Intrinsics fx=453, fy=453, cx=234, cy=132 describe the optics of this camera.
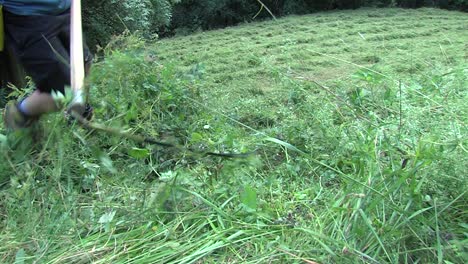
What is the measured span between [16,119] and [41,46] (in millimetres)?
362

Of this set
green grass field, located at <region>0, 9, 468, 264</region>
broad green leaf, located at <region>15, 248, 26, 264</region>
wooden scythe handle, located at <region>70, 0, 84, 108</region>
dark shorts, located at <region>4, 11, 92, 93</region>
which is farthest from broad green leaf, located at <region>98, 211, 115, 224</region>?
dark shorts, located at <region>4, 11, 92, 93</region>

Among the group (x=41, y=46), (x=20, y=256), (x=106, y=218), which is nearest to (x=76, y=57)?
(x=41, y=46)

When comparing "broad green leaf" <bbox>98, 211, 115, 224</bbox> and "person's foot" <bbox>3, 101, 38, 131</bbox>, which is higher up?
"person's foot" <bbox>3, 101, 38, 131</bbox>

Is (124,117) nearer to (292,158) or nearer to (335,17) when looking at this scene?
(292,158)

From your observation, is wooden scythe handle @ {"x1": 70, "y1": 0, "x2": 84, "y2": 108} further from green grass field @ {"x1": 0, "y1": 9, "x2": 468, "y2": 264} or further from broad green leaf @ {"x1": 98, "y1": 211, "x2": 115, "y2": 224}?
broad green leaf @ {"x1": 98, "y1": 211, "x2": 115, "y2": 224}

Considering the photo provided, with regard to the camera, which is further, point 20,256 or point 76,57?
point 76,57

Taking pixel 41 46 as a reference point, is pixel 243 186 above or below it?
below

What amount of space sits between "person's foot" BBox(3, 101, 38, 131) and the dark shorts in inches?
6.3

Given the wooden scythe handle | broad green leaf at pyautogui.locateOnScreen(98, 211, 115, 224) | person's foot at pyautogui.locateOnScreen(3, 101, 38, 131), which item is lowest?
broad green leaf at pyautogui.locateOnScreen(98, 211, 115, 224)

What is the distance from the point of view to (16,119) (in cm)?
213

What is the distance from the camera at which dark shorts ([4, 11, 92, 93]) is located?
82.9 inches

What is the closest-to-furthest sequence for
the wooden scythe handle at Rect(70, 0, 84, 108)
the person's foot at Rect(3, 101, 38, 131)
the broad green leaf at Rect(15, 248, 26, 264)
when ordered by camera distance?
the broad green leaf at Rect(15, 248, 26, 264)
the wooden scythe handle at Rect(70, 0, 84, 108)
the person's foot at Rect(3, 101, 38, 131)

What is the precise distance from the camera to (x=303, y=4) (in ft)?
52.2

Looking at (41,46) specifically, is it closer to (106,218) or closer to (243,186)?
(106,218)
